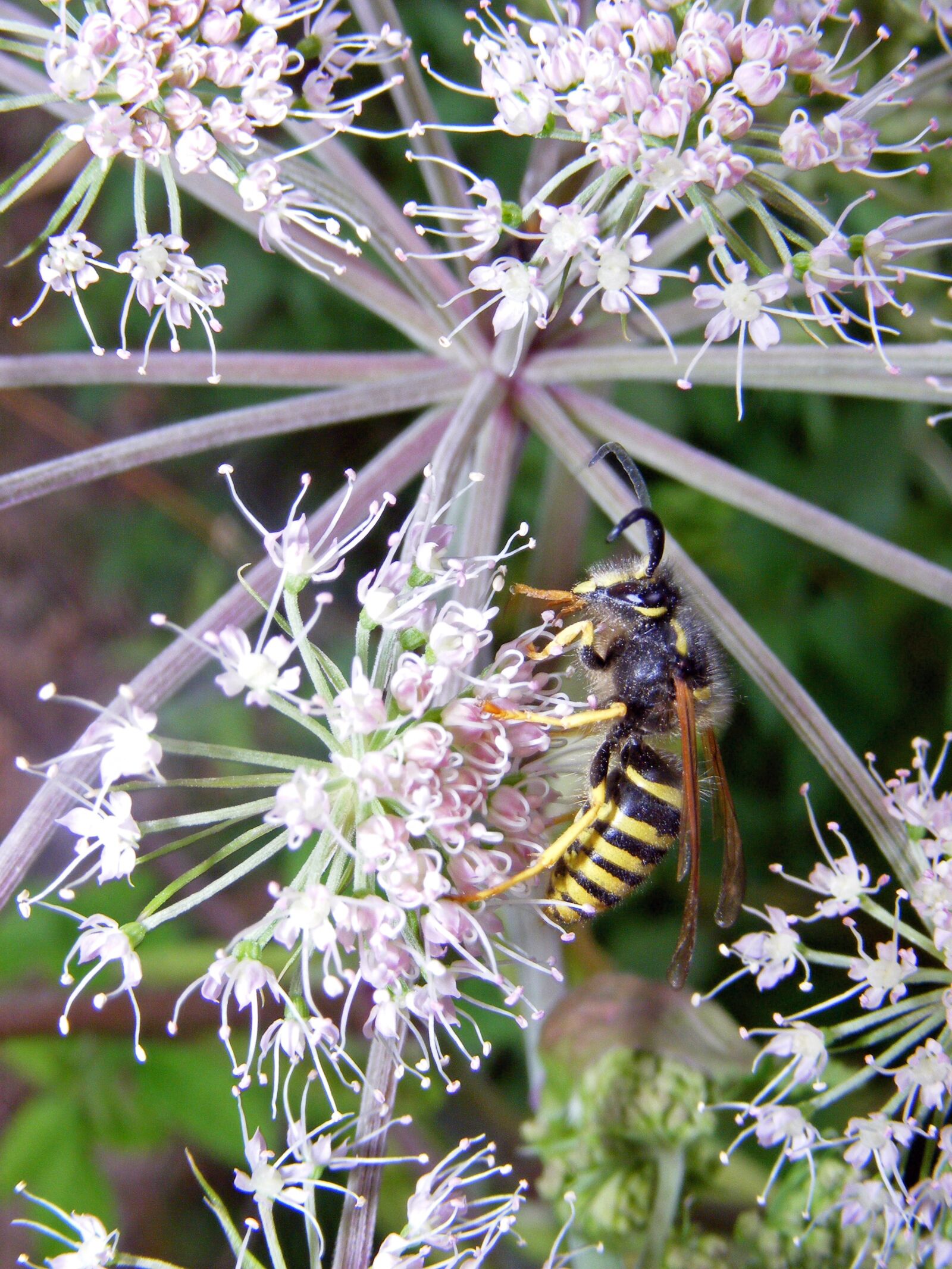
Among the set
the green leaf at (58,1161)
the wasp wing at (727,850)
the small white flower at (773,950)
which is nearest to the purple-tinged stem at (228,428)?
the wasp wing at (727,850)

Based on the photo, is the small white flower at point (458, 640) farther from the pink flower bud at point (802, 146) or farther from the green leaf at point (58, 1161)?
the green leaf at point (58, 1161)

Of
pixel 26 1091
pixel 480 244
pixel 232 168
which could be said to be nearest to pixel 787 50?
pixel 480 244

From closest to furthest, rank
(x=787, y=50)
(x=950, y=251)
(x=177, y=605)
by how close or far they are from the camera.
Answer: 1. (x=787, y=50)
2. (x=950, y=251)
3. (x=177, y=605)

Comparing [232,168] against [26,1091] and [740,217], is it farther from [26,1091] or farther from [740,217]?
[26,1091]

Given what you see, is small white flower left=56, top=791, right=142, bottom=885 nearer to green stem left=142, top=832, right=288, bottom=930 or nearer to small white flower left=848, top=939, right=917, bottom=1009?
green stem left=142, top=832, right=288, bottom=930

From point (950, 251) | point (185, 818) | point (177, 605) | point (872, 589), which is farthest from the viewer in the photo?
point (177, 605)

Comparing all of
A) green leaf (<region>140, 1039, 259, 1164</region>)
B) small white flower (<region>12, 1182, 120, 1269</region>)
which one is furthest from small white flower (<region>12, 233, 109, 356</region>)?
green leaf (<region>140, 1039, 259, 1164</region>)
